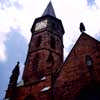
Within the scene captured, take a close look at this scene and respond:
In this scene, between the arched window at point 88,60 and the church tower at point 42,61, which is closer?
the arched window at point 88,60

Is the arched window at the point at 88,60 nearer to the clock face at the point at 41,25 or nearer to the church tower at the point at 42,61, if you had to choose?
the church tower at the point at 42,61

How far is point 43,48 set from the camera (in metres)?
19.0

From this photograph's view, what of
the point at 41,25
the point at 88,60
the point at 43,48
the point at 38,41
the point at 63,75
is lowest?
the point at 63,75

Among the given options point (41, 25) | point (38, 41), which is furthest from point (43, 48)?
point (41, 25)

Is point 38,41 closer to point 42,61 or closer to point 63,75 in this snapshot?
point 42,61

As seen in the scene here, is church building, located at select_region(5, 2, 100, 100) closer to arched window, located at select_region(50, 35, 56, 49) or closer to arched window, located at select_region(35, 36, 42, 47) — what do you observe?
arched window, located at select_region(50, 35, 56, 49)

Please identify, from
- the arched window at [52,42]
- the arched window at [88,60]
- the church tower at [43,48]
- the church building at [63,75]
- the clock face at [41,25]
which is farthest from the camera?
the clock face at [41,25]

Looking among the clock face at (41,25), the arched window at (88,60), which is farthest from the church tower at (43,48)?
the arched window at (88,60)

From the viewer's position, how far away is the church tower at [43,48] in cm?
1733

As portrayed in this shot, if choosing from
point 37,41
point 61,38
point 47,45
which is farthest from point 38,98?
point 61,38

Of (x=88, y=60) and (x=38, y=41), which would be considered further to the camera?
(x=38, y=41)

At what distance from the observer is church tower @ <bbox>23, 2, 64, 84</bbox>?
1733cm

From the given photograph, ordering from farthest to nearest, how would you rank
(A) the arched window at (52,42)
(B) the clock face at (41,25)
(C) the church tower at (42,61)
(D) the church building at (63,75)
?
(B) the clock face at (41,25), (A) the arched window at (52,42), (C) the church tower at (42,61), (D) the church building at (63,75)

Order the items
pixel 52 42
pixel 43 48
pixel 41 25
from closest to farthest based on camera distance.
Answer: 1. pixel 43 48
2. pixel 52 42
3. pixel 41 25
